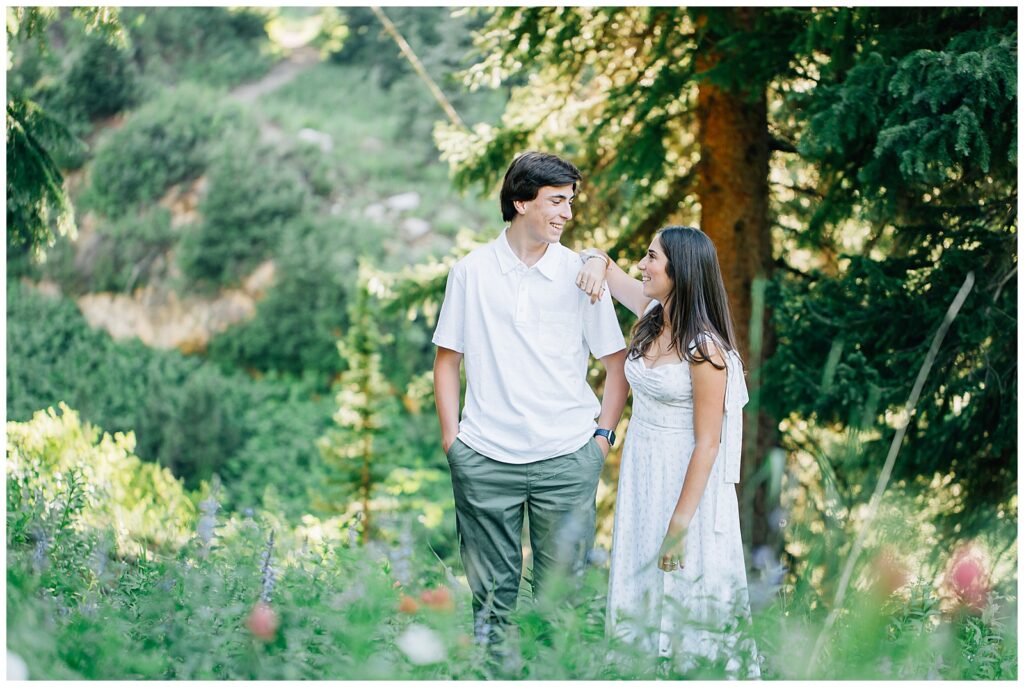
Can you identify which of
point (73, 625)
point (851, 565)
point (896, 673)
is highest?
point (851, 565)

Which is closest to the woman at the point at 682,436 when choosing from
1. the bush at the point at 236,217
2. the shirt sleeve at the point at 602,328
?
the shirt sleeve at the point at 602,328

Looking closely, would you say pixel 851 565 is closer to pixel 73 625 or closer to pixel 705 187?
pixel 73 625

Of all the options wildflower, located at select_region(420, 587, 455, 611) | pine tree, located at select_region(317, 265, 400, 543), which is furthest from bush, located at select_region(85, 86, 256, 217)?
wildflower, located at select_region(420, 587, 455, 611)

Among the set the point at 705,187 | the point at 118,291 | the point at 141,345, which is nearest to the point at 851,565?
the point at 705,187

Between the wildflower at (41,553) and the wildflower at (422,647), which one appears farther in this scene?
the wildflower at (41,553)

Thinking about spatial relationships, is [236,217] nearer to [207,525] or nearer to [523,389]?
[207,525]

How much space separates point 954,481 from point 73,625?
4.41 m

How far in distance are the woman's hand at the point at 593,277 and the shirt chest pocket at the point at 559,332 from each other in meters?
0.11

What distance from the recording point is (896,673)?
2.31m

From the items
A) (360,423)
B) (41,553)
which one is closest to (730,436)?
(41,553)

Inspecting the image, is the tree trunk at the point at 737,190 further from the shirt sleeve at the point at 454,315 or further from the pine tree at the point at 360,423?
the pine tree at the point at 360,423

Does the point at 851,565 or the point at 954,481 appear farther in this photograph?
the point at 954,481

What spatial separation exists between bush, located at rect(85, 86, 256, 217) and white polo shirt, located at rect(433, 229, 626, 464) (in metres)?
13.8

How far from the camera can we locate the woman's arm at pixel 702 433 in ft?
9.48
